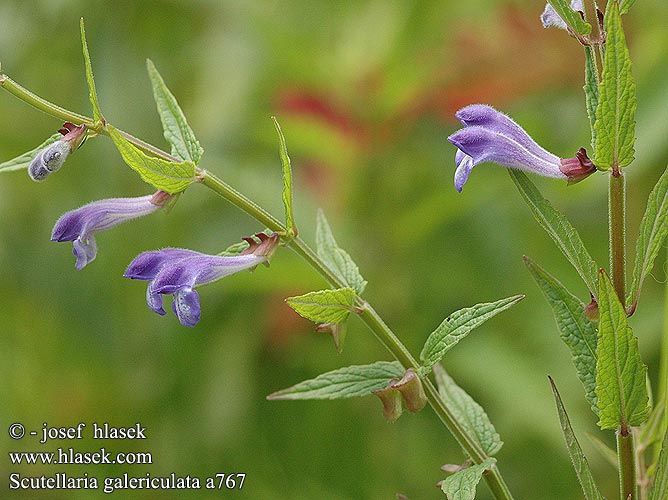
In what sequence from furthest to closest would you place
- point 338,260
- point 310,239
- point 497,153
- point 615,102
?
point 310,239 < point 338,260 < point 497,153 < point 615,102

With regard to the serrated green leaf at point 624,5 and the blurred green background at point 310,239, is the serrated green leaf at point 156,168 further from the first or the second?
the blurred green background at point 310,239

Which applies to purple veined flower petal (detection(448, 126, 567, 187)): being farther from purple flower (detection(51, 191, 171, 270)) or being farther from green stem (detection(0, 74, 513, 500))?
purple flower (detection(51, 191, 171, 270))

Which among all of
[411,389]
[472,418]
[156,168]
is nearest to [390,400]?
[411,389]

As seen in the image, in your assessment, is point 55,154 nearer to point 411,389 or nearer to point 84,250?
point 84,250

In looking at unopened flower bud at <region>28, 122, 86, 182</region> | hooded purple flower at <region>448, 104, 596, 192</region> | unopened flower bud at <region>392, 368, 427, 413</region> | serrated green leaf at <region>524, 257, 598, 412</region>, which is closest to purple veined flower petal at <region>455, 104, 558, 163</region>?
hooded purple flower at <region>448, 104, 596, 192</region>

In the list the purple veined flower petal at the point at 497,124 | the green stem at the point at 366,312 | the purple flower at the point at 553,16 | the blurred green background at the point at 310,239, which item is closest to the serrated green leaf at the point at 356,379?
the green stem at the point at 366,312

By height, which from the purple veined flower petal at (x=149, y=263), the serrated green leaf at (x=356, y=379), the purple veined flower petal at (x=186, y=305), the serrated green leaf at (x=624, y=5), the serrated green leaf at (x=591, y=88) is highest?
the serrated green leaf at (x=624, y=5)

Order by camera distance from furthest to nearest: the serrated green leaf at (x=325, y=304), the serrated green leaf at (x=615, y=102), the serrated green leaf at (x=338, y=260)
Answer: the serrated green leaf at (x=338, y=260), the serrated green leaf at (x=325, y=304), the serrated green leaf at (x=615, y=102)
